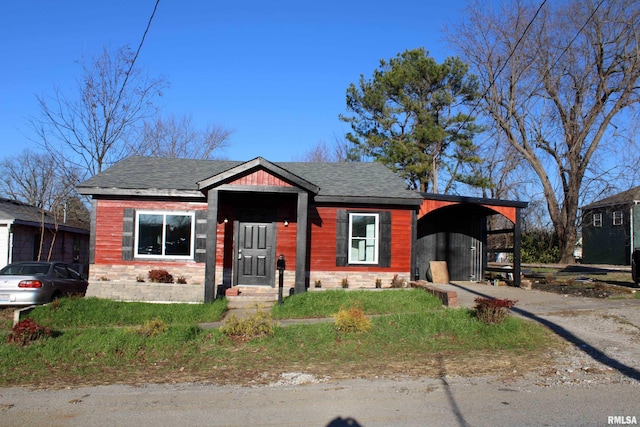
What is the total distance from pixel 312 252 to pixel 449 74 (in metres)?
23.1

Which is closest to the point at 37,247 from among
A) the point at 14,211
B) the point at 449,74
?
the point at 14,211

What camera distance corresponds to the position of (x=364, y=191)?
16312 millimetres

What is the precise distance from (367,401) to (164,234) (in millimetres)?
10674

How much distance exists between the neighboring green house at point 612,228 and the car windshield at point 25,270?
1421 inches

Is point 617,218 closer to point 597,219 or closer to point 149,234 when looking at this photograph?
point 597,219

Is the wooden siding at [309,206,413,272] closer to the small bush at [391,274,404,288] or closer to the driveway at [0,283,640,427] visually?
Result: the small bush at [391,274,404,288]

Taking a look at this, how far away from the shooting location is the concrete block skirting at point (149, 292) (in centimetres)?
1415

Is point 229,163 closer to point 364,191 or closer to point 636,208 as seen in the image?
point 364,191

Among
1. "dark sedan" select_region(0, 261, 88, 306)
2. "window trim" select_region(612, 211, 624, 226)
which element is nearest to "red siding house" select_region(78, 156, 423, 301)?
"dark sedan" select_region(0, 261, 88, 306)

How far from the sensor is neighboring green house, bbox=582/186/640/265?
124ft

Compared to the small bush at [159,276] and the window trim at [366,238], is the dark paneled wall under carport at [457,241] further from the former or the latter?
the small bush at [159,276]

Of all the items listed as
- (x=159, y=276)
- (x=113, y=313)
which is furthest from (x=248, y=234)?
(x=113, y=313)

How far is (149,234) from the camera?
625 inches

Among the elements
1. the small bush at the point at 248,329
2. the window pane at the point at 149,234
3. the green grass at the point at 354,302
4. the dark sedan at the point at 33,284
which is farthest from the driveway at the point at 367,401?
the window pane at the point at 149,234
